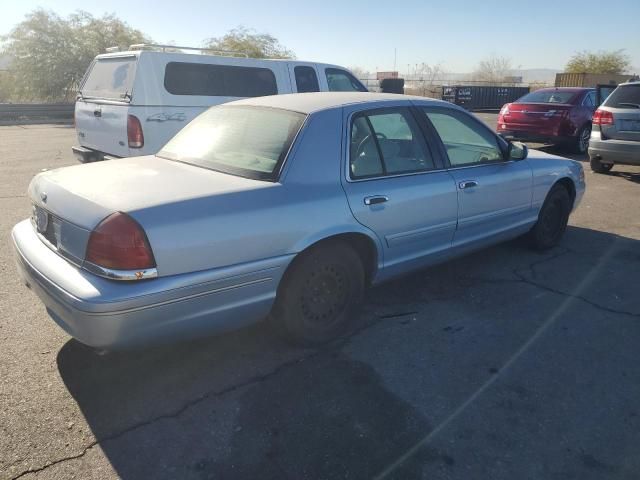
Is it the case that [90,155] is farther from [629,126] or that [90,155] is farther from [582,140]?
[582,140]

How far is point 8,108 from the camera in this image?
2031 cm

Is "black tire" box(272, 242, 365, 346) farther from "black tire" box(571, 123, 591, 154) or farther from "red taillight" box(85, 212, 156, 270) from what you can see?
"black tire" box(571, 123, 591, 154)

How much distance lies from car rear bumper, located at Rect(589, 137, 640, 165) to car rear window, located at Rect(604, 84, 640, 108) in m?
0.58

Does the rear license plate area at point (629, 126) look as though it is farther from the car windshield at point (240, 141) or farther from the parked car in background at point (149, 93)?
the car windshield at point (240, 141)

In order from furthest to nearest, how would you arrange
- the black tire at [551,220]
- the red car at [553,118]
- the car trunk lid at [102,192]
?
the red car at [553,118] < the black tire at [551,220] < the car trunk lid at [102,192]

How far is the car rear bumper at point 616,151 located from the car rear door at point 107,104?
295 inches

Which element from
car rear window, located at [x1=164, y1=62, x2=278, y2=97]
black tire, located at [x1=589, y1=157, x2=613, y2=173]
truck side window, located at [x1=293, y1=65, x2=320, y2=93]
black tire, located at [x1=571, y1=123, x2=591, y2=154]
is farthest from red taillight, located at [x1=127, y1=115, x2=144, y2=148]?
black tire, located at [x1=571, y1=123, x2=591, y2=154]

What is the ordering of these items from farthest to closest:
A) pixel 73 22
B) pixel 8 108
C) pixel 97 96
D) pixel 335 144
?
pixel 73 22
pixel 8 108
pixel 97 96
pixel 335 144

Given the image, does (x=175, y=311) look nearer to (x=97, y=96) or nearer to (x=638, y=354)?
(x=638, y=354)

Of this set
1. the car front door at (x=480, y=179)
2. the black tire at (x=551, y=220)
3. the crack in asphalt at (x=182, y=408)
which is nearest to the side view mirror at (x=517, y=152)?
the car front door at (x=480, y=179)

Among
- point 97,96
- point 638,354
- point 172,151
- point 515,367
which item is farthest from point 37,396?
point 97,96

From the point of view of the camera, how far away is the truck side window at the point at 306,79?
8.83m

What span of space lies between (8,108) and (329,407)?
22.2 meters

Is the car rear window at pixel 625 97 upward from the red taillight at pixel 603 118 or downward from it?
upward
